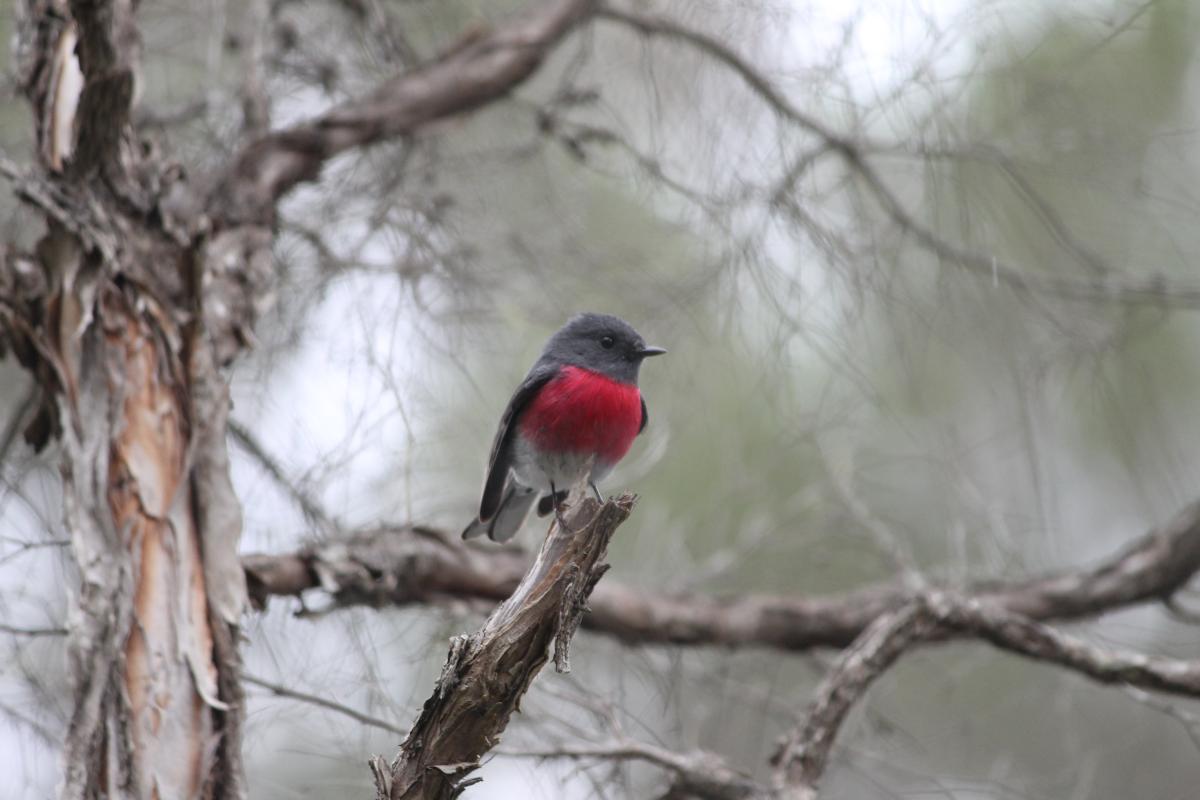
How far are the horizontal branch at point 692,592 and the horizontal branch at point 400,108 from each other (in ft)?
3.57

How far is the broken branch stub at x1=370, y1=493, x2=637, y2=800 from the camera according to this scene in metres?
2.15

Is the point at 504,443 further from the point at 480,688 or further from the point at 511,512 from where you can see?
the point at 480,688

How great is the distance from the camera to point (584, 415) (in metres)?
3.62

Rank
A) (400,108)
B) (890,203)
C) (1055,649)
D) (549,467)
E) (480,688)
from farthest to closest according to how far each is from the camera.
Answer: (890,203), (400,108), (549,467), (1055,649), (480,688)

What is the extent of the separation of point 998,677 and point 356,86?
4352 millimetres

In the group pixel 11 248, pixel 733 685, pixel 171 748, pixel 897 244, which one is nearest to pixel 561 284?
pixel 897 244

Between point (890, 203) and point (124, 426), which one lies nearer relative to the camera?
point (124, 426)

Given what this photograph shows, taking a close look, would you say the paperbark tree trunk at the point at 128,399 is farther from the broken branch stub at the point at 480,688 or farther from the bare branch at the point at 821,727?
the bare branch at the point at 821,727

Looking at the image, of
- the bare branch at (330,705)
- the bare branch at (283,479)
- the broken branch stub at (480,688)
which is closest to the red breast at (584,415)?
the bare branch at (283,479)

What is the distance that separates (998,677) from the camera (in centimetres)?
630

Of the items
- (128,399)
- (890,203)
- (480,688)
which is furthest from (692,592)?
(480,688)

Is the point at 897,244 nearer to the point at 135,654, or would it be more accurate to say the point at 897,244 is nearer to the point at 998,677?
the point at 135,654

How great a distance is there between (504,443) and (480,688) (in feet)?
5.75

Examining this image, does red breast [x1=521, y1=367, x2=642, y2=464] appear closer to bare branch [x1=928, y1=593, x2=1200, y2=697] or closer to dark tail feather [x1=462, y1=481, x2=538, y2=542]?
dark tail feather [x1=462, y1=481, x2=538, y2=542]
